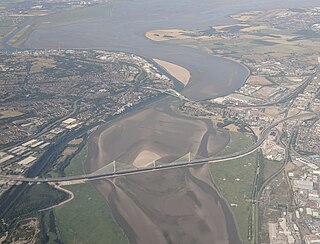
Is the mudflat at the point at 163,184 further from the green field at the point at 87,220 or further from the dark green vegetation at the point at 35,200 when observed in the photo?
the dark green vegetation at the point at 35,200

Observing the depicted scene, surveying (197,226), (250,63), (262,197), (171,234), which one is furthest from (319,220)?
(250,63)

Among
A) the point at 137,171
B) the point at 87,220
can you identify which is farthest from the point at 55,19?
the point at 87,220

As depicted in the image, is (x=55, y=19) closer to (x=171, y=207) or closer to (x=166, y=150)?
(x=166, y=150)

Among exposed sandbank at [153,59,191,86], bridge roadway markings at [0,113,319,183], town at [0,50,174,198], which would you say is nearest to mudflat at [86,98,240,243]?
bridge roadway markings at [0,113,319,183]

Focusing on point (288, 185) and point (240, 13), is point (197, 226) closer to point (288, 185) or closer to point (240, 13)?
point (288, 185)

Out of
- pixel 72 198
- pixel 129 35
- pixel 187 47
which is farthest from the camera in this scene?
pixel 129 35

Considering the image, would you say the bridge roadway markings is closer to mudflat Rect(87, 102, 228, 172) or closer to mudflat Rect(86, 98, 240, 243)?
mudflat Rect(86, 98, 240, 243)
